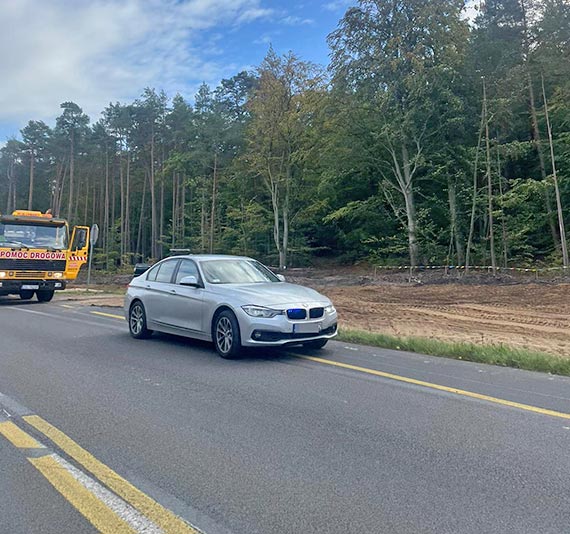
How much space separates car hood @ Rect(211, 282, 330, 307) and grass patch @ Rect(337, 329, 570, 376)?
1726 millimetres

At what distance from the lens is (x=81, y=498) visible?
11.8ft

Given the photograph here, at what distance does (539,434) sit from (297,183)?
116 feet

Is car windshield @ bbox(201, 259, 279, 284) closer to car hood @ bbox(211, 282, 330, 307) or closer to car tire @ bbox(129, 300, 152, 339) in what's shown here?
car hood @ bbox(211, 282, 330, 307)

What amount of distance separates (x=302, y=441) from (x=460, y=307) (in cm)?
1342

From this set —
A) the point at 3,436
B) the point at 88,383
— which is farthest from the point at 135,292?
the point at 3,436

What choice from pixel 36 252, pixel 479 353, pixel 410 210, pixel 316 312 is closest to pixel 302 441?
pixel 316 312

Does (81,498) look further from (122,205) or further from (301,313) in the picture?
(122,205)

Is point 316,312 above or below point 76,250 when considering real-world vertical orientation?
below

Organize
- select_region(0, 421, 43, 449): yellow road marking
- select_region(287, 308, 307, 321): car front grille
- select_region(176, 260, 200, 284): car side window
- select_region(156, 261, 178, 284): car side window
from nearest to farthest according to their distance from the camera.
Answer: select_region(0, 421, 43, 449): yellow road marking, select_region(287, 308, 307, 321): car front grille, select_region(176, 260, 200, 284): car side window, select_region(156, 261, 178, 284): car side window

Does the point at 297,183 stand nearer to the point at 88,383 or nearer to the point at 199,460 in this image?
the point at 88,383

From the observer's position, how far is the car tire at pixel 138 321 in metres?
10.4

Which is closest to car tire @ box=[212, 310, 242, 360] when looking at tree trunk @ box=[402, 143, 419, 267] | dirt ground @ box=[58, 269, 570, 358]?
dirt ground @ box=[58, 269, 570, 358]

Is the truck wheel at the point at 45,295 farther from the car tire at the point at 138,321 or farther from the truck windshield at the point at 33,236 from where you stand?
the car tire at the point at 138,321

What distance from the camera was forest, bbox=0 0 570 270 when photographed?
2805 cm
